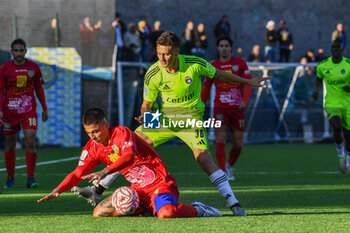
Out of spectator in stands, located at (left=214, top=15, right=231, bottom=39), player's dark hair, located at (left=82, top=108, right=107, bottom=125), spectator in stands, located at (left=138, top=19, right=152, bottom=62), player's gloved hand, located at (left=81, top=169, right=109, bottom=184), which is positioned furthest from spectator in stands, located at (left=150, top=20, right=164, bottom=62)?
player's gloved hand, located at (left=81, top=169, right=109, bottom=184)

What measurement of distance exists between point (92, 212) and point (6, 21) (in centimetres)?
1602

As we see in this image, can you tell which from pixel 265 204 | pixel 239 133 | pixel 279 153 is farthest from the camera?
pixel 279 153

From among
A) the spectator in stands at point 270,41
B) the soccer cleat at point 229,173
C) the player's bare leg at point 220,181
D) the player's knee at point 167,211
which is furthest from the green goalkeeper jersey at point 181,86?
the spectator in stands at point 270,41

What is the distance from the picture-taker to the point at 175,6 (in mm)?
27984

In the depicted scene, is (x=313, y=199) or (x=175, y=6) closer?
(x=313, y=199)

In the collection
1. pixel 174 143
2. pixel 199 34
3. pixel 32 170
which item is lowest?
pixel 174 143

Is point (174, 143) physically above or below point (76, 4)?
below

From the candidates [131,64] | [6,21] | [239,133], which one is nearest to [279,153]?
[131,64]

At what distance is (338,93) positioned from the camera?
13.3 metres

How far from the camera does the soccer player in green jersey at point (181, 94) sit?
25.1 ft

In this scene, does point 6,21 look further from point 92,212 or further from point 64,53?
point 92,212

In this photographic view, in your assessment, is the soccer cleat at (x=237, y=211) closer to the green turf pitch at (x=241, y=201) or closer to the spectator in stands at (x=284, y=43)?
the green turf pitch at (x=241, y=201)

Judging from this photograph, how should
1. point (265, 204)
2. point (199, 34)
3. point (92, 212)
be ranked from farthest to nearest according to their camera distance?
point (199, 34) → point (265, 204) → point (92, 212)

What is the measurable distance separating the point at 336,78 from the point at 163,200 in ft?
23.4
